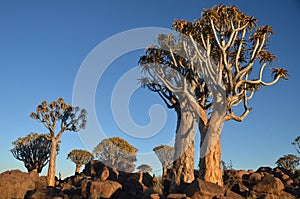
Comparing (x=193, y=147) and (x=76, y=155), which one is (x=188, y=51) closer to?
(x=193, y=147)

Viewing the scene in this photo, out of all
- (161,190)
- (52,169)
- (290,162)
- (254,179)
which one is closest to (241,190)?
(254,179)

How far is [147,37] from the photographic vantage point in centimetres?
1532

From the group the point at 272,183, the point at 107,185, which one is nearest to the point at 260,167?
the point at 272,183

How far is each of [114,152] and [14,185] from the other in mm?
17011

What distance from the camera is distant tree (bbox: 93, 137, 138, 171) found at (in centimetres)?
3317

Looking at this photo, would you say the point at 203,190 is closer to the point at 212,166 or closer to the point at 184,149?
the point at 212,166

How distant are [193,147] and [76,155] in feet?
77.6

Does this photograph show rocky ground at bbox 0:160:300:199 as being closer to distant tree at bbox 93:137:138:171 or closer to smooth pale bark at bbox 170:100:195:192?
smooth pale bark at bbox 170:100:195:192

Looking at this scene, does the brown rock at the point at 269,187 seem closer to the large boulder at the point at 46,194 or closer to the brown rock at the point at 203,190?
the brown rock at the point at 203,190

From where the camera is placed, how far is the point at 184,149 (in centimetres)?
1346

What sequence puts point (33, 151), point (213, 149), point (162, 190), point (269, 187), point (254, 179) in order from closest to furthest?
point (213, 149) → point (269, 187) → point (162, 190) → point (254, 179) → point (33, 151)

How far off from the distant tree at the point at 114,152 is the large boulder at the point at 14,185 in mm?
14051

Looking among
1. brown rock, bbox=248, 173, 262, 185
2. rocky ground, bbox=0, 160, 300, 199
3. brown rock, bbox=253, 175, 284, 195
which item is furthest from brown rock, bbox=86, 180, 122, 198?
brown rock, bbox=248, 173, 262, 185

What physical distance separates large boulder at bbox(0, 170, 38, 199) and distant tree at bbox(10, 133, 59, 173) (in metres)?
7.98
